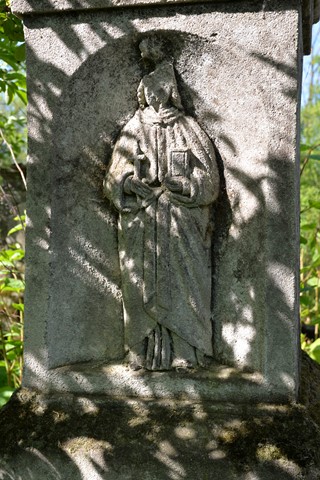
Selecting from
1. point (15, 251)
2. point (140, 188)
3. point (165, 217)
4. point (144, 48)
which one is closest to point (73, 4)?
point (144, 48)

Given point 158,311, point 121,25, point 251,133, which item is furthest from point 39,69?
point 158,311

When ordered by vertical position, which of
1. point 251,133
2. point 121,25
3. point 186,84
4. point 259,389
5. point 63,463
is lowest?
point 63,463

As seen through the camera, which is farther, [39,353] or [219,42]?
[39,353]

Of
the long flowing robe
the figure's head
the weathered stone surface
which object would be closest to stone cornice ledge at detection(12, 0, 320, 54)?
the figure's head

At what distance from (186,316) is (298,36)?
4.62 ft

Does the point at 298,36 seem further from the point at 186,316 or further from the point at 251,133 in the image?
the point at 186,316

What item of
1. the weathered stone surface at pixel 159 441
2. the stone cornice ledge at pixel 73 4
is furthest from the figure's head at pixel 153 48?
the weathered stone surface at pixel 159 441

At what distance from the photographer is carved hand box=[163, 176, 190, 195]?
10.1 feet

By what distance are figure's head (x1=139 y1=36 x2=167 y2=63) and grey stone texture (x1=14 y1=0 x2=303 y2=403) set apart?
0.15 ft

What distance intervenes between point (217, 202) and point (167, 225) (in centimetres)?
29

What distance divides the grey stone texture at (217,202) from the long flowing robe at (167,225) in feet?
0.32

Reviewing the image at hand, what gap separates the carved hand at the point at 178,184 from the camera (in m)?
3.08

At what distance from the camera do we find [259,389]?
3.05 metres

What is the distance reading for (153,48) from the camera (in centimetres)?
312
